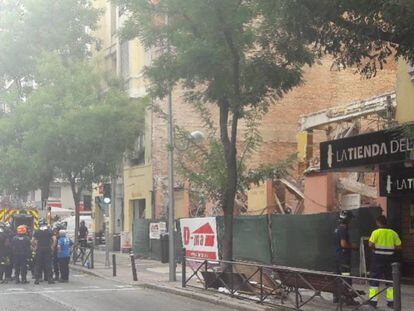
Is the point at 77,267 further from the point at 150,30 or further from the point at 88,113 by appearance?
the point at 150,30

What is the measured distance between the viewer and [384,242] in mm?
12117

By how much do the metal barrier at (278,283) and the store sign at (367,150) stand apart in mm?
3167

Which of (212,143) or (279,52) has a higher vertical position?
(279,52)

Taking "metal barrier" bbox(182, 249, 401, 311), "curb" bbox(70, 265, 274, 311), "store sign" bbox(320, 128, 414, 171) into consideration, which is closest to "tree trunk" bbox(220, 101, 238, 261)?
"metal barrier" bbox(182, 249, 401, 311)

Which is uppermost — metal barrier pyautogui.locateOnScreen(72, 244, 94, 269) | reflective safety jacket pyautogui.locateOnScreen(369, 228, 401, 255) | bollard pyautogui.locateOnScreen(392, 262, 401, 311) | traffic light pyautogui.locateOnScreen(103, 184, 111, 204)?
traffic light pyautogui.locateOnScreen(103, 184, 111, 204)

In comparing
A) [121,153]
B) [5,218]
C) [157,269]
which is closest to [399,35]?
[157,269]

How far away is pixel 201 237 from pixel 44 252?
451 cm

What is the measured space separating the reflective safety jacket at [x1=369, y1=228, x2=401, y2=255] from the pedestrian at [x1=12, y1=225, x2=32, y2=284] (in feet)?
33.6

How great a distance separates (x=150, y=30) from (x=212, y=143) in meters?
3.53

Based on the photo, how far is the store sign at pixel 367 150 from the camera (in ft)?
44.1

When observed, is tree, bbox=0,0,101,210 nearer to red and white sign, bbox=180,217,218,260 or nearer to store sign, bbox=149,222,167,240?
store sign, bbox=149,222,167,240

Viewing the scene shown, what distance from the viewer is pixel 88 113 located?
1003 inches

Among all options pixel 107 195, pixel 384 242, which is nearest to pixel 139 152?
pixel 107 195

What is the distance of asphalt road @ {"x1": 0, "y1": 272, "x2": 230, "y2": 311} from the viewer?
12867mm
